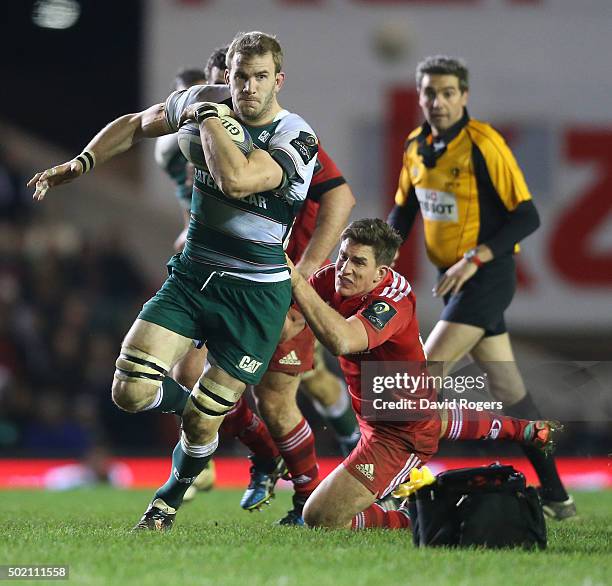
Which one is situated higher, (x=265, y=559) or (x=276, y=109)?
(x=276, y=109)

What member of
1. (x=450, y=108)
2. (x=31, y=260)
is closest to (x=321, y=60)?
(x=31, y=260)

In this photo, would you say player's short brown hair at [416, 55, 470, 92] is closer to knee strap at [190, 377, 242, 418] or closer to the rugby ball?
the rugby ball

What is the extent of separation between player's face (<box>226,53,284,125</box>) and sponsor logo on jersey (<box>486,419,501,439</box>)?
1.81 meters

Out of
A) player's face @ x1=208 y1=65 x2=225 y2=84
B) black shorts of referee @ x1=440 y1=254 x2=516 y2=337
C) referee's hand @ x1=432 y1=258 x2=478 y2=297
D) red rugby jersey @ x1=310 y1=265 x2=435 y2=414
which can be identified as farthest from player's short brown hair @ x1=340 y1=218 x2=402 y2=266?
player's face @ x1=208 y1=65 x2=225 y2=84

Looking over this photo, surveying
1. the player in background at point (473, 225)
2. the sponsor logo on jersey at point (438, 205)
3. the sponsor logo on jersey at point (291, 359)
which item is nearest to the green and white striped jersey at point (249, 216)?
the sponsor logo on jersey at point (291, 359)

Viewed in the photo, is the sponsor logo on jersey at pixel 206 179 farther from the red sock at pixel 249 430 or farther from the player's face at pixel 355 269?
the red sock at pixel 249 430

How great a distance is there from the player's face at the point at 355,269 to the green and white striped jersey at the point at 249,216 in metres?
0.26

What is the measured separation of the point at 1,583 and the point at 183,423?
1.39 meters

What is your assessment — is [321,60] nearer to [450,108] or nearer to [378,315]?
[450,108]

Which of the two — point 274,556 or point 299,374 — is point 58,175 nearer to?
point 299,374

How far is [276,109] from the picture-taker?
4859 mm

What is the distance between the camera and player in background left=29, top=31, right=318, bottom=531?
15.3 feet

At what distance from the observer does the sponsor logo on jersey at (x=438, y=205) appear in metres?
6.13

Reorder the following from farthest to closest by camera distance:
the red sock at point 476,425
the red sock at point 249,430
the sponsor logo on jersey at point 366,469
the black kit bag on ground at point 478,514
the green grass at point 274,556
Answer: the red sock at point 249,430 < the red sock at point 476,425 < the sponsor logo on jersey at point 366,469 < the black kit bag on ground at point 478,514 < the green grass at point 274,556
